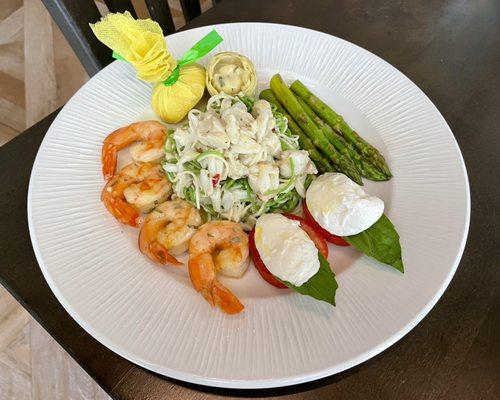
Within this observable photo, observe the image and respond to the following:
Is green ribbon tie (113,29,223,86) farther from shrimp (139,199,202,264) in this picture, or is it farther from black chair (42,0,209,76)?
shrimp (139,199,202,264)

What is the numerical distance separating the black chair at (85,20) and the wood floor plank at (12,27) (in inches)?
105

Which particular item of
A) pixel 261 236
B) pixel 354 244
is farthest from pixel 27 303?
pixel 354 244

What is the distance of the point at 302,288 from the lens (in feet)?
4.44

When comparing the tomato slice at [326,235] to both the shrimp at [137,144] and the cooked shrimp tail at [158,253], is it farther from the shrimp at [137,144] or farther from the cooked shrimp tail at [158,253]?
the shrimp at [137,144]

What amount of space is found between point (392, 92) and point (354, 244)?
829mm

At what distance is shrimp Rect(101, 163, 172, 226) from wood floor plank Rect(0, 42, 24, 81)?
3039 millimetres

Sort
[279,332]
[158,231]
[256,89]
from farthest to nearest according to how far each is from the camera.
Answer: [256,89]
[158,231]
[279,332]

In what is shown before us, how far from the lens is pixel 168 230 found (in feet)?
5.01

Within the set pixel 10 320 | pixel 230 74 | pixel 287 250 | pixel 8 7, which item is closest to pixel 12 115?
pixel 8 7

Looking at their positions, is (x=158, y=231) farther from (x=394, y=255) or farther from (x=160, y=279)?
(x=394, y=255)

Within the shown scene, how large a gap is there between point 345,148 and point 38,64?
3527 mm

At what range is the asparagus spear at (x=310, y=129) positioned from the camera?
70.2 inches

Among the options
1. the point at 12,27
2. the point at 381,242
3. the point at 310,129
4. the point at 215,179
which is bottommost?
the point at 381,242

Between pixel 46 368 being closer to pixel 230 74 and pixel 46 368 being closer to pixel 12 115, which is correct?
pixel 230 74
